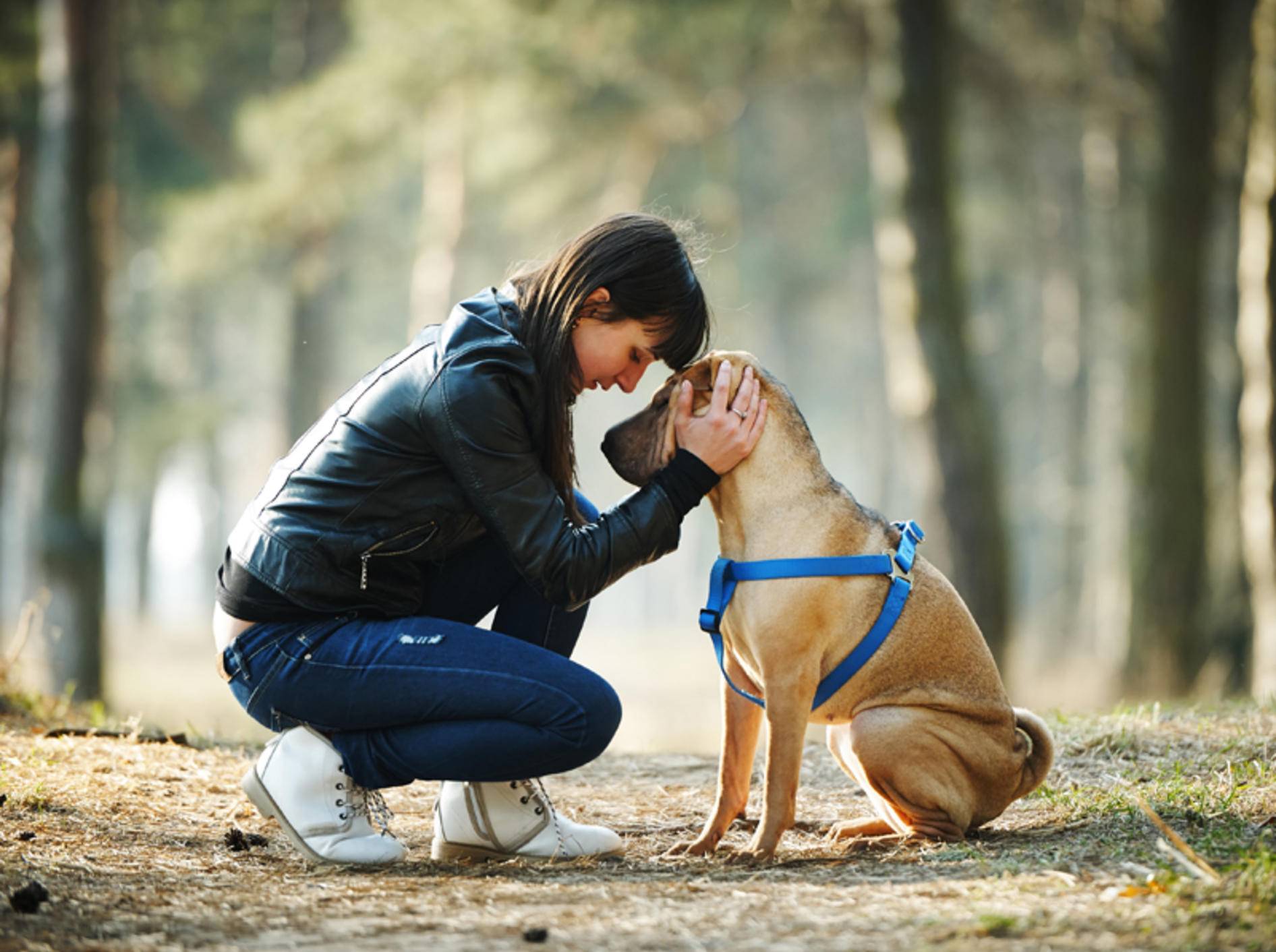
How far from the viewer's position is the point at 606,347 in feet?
13.1

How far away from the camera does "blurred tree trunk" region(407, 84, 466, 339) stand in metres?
17.3

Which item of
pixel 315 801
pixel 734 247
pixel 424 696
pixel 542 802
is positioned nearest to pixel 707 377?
pixel 424 696

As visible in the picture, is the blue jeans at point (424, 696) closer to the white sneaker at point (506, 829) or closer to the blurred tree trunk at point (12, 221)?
the white sneaker at point (506, 829)

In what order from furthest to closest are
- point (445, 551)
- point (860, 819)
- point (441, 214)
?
point (441, 214)
point (860, 819)
point (445, 551)

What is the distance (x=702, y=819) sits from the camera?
4.70m

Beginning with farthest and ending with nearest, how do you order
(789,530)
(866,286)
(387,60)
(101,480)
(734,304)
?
1. (866,286)
2. (734,304)
3. (387,60)
4. (101,480)
5. (789,530)

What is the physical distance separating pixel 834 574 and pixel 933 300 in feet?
20.3

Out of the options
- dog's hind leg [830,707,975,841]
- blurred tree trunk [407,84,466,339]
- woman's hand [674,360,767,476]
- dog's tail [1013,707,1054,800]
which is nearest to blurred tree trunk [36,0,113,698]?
blurred tree trunk [407,84,466,339]

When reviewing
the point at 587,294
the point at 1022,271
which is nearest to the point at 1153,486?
the point at 587,294

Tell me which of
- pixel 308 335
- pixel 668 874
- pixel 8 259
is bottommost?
pixel 668 874

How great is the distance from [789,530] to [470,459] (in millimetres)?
1100

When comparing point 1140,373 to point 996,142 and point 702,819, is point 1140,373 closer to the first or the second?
point 702,819

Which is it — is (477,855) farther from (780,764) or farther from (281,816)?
(780,764)

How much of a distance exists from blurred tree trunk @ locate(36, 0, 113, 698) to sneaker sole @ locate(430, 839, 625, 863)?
7.09 metres
